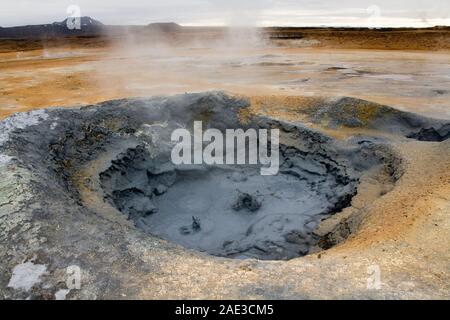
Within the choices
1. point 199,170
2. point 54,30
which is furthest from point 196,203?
point 54,30

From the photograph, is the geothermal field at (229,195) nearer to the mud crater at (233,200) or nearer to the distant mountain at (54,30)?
the mud crater at (233,200)

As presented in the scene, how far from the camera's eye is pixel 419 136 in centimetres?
768

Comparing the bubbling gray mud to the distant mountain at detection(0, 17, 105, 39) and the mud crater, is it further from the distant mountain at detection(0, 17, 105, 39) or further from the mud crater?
the distant mountain at detection(0, 17, 105, 39)

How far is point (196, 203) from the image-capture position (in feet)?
22.0

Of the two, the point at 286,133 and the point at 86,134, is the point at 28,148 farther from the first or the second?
the point at 286,133

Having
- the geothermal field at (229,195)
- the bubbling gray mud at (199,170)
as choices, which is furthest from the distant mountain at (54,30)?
the bubbling gray mud at (199,170)

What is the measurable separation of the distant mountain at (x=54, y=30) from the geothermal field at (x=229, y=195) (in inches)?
1048

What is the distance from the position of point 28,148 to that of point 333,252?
4.01 metres

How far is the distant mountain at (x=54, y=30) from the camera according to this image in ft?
124

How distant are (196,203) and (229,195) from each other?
52 centimetres

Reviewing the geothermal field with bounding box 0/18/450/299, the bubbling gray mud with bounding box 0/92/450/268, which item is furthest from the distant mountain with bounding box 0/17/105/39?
the bubbling gray mud with bounding box 0/92/450/268

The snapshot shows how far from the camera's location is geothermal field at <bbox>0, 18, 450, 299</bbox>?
3.34 m

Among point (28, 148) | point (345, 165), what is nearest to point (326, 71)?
point (345, 165)

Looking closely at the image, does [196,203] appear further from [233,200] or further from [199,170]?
[199,170]
